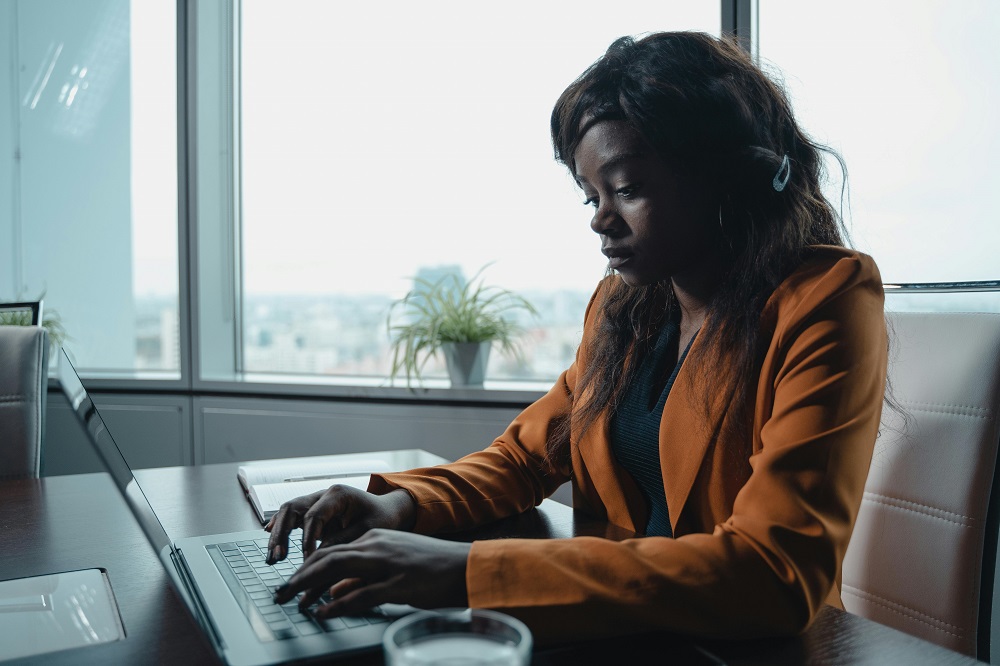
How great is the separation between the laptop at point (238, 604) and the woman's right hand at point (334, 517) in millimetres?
29

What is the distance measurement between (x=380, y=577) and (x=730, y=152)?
746mm

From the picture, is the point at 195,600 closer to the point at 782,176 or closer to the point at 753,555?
the point at 753,555

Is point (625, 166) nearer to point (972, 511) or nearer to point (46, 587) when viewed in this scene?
point (972, 511)

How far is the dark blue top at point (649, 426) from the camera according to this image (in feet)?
3.79

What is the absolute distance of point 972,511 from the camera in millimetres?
984

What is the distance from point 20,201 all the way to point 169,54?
32.3 inches

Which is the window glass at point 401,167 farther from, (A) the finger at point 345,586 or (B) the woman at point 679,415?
(A) the finger at point 345,586

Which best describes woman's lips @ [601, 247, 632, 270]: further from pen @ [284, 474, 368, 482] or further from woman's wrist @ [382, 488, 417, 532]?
pen @ [284, 474, 368, 482]

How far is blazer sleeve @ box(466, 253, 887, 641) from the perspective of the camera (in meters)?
0.73

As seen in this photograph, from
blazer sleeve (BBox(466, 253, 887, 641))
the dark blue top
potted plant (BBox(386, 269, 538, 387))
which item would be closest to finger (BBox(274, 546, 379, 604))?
blazer sleeve (BBox(466, 253, 887, 641))

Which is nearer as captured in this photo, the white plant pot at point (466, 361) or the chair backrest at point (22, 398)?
the chair backrest at point (22, 398)

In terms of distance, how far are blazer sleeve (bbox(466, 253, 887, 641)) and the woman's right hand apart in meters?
0.27

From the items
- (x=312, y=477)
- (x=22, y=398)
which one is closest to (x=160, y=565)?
(x=312, y=477)

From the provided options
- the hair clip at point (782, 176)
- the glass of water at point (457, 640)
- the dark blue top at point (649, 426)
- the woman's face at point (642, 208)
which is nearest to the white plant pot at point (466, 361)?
the dark blue top at point (649, 426)
